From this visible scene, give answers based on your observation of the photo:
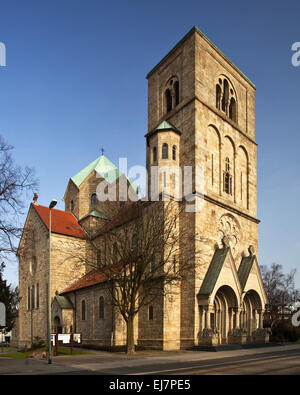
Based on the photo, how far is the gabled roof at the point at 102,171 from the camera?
1975 inches

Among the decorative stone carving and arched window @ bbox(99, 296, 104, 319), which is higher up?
the decorative stone carving

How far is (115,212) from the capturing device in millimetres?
30875

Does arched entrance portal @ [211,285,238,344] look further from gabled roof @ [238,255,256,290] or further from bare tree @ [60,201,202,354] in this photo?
bare tree @ [60,201,202,354]

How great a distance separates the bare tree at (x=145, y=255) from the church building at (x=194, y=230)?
88 cm

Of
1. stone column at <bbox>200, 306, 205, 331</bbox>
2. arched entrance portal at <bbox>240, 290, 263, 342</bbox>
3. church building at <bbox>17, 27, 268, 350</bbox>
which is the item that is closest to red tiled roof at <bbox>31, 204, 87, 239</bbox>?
church building at <bbox>17, 27, 268, 350</bbox>

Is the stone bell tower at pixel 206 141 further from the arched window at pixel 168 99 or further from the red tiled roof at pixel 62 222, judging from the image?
the red tiled roof at pixel 62 222

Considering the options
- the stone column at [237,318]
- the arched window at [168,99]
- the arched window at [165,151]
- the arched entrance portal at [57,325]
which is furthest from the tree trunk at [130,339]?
the arched window at [168,99]

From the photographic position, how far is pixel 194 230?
31.4 meters

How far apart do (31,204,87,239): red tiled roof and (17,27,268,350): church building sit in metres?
0.20

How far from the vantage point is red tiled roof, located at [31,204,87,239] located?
1660 inches

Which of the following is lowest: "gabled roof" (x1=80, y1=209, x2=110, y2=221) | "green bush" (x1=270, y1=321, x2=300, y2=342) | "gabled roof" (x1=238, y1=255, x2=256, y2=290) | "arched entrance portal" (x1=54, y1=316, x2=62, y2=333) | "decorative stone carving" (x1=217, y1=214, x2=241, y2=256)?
"green bush" (x1=270, y1=321, x2=300, y2=342)

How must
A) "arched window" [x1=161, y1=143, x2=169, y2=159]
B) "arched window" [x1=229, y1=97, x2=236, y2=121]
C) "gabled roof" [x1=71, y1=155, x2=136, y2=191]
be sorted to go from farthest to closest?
1. "gabled roof" [x1=71, y1=155, x2=136, y2=191]
2. "arched window" [x1=229, y1=97, x2=236, y2=121]
3. "arched window" [x1=161, y1=143, x2=169, y2=159]

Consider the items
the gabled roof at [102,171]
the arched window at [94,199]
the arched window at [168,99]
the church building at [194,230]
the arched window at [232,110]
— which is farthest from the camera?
the gabled roof at [102,171]
